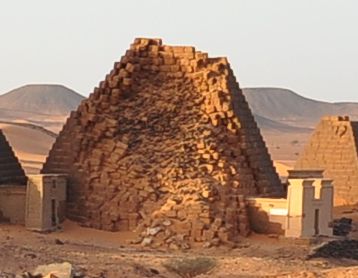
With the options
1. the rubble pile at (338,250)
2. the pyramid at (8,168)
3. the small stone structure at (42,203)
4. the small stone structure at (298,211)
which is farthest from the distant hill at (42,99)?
the rubble pile at (338,250)

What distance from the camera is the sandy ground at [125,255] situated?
65.5 ft

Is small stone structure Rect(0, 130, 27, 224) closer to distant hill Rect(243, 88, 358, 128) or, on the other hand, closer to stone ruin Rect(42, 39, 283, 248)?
stone ruin Rect(42, 39, 283, 248)

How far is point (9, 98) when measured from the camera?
7062 inches

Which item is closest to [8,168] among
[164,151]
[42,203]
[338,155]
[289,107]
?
[42,203]

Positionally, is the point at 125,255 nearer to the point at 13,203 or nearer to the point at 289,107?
the point at 13,203

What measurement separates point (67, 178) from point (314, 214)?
6.35 meters

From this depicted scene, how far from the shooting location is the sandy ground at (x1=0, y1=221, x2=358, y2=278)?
65.5 ft

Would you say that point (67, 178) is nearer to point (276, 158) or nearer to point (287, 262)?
point (287, 262)

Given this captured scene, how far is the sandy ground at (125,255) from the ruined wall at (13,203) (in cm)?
46

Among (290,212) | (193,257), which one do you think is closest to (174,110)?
(290,212)

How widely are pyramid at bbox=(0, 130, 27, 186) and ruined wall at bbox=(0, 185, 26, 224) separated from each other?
61cm

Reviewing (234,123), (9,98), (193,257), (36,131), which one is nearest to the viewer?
(193,257)

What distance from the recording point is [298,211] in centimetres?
2783

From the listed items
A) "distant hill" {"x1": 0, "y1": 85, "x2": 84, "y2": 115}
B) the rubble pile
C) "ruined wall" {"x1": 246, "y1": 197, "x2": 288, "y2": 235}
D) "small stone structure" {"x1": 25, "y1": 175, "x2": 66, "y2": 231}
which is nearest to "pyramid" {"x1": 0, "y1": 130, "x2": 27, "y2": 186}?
"small stone structure" {"x1": 25, "y1": 175, "x2": 66, "y2": 231}
